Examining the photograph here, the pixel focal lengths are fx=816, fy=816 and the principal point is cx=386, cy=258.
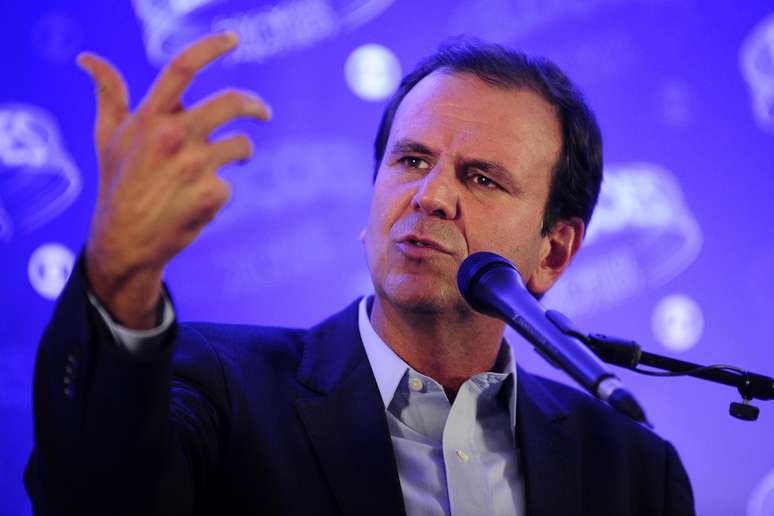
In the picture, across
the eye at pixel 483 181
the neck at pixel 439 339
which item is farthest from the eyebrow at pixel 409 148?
the neck at pixel 439 339

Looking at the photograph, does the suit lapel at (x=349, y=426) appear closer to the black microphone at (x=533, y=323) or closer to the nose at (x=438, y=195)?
the nose at (x=438, y=195)

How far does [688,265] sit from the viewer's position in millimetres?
2855

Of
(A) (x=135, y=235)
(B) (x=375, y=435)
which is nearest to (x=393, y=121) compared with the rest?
(B) (x=375, y=435)

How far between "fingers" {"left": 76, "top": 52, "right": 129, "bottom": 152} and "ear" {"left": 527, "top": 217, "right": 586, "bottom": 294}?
1451 mm

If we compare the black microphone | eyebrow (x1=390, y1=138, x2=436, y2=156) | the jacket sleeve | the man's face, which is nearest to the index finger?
the jacket sleeve

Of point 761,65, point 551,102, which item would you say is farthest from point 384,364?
point 761,65

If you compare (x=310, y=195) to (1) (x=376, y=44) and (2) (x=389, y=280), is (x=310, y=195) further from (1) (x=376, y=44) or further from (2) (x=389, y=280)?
(2) (x=389, y=280)

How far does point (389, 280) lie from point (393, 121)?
0.56 meters

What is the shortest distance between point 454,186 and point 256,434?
75cm

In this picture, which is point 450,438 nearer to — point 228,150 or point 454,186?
point 454,186

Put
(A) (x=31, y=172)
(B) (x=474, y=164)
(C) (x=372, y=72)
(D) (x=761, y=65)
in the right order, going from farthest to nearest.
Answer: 1. (D) (x=761, y=65)
2. (C) (x=372, y=72)
3. (A) (x=31, y=172)
4. (B) (x=474, y=164)

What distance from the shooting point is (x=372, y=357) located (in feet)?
6.64

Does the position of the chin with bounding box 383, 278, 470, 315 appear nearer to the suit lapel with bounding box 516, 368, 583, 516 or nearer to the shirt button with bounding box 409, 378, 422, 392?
the shirt button with bounding box 409, 378, 422, 392

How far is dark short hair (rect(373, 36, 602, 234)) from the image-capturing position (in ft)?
7.27
